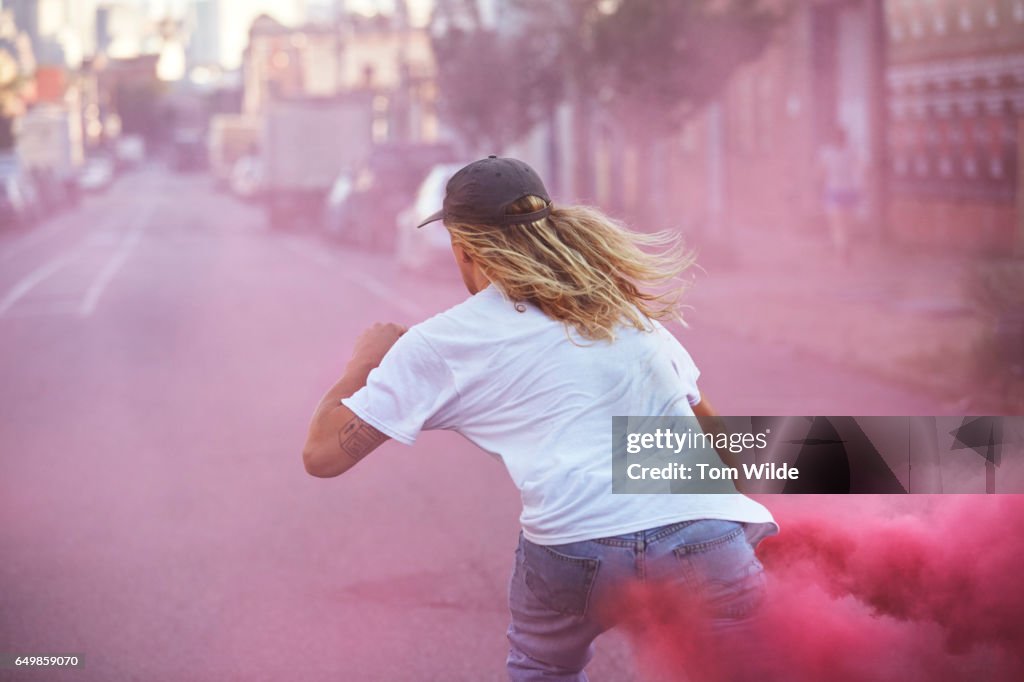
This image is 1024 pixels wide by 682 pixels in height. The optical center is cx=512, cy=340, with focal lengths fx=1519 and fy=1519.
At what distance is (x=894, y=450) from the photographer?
11.0 ft

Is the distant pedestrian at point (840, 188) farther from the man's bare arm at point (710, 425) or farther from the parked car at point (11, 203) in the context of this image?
the parked car at point (11, 203)

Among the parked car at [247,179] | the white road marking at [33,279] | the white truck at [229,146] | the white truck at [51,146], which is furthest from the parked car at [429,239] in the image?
the white truck at [229,146]

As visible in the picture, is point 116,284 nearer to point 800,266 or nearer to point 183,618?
point 800,266

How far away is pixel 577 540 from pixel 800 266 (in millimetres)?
18577

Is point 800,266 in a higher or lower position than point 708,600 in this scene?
lower

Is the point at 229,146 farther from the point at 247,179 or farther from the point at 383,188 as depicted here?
the point at 383,188

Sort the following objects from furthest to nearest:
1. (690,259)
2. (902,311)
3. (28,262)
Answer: (28,262) < (902,311) < (690,259)

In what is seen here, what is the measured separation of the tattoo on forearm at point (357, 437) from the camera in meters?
2.74

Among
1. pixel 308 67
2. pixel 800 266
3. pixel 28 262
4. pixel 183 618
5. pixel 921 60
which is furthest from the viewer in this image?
pixel 308 67

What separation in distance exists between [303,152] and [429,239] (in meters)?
18.4

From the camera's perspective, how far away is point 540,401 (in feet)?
8.87

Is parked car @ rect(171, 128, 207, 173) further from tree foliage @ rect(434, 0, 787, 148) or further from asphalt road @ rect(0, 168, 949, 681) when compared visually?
asphalt road @ rect(0, 168, 949, 681)

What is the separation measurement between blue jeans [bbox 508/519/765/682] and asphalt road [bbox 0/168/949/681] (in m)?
1.89

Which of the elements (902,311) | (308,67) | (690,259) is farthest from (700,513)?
(308,67)
